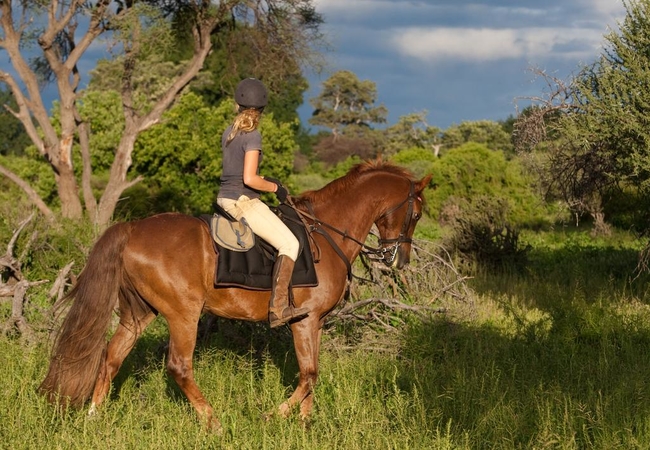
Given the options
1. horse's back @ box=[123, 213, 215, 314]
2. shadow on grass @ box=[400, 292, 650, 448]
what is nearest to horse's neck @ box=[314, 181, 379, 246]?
horse's back @ box=[123, 213, 215, 314]

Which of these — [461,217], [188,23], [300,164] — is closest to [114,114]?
[188,23]

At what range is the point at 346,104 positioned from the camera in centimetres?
9731

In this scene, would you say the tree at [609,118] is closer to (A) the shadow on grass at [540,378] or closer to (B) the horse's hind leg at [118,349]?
(A) the shadow on grass at [540,378]

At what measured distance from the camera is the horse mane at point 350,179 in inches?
258

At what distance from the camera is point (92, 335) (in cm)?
587

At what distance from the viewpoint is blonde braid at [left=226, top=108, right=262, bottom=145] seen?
5840 mm

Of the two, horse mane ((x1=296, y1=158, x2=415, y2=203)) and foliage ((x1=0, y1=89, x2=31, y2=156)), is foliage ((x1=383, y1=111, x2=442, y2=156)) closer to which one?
foliage ((x1=0, y1=89, x2=31, y2=156))

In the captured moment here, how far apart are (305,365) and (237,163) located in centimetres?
180

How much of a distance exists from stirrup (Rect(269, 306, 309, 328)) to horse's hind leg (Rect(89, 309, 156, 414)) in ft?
3.83

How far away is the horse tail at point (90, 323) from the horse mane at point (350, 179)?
1.73m

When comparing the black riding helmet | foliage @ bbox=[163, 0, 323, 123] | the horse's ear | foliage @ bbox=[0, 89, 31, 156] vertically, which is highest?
foliage @ bbox=[163, 0, 323, 123]

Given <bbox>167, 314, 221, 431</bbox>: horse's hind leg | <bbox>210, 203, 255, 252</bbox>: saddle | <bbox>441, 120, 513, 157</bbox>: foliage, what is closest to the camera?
<bbox>167, 314, 221, 431</bbox>: horse's hind leg

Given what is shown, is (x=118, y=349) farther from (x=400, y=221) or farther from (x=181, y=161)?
(x=181, y=161)

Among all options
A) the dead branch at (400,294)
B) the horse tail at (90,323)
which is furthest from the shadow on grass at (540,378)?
the horse tail at (90,323)
